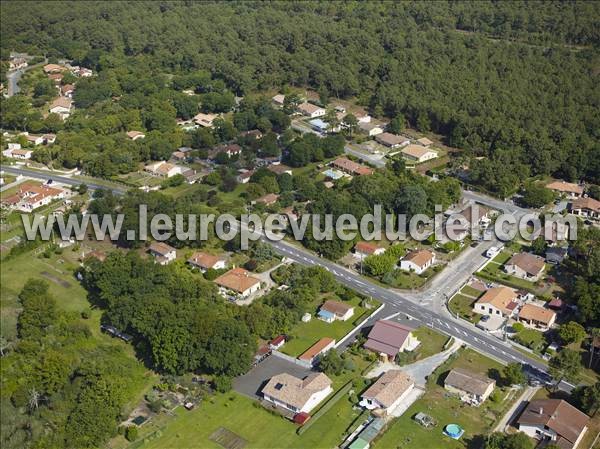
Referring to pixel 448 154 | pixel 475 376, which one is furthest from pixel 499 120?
pixel 475 376

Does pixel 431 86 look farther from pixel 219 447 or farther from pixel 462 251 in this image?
pixel 219 447

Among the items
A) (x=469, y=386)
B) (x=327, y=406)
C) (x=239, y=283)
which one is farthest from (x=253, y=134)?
(x=469, y=386)

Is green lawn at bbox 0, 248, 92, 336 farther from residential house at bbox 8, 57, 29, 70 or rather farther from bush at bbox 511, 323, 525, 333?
residential house at bbox 8, 57, 29, 70

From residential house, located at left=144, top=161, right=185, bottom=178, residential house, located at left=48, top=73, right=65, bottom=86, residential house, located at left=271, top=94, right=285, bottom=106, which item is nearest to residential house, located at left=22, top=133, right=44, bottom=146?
residential house, located at left=144, top=161, right=185, bottom=178

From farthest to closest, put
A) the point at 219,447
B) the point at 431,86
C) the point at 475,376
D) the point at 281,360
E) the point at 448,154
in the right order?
the point at 431,86 → the point at 448,154 → the point at 281,360 → the point at 475,376 → the point at 219,447

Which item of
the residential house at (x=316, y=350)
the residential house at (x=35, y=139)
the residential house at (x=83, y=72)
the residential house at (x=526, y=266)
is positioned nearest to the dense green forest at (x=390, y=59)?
the residential house at (x=83, y=72)
